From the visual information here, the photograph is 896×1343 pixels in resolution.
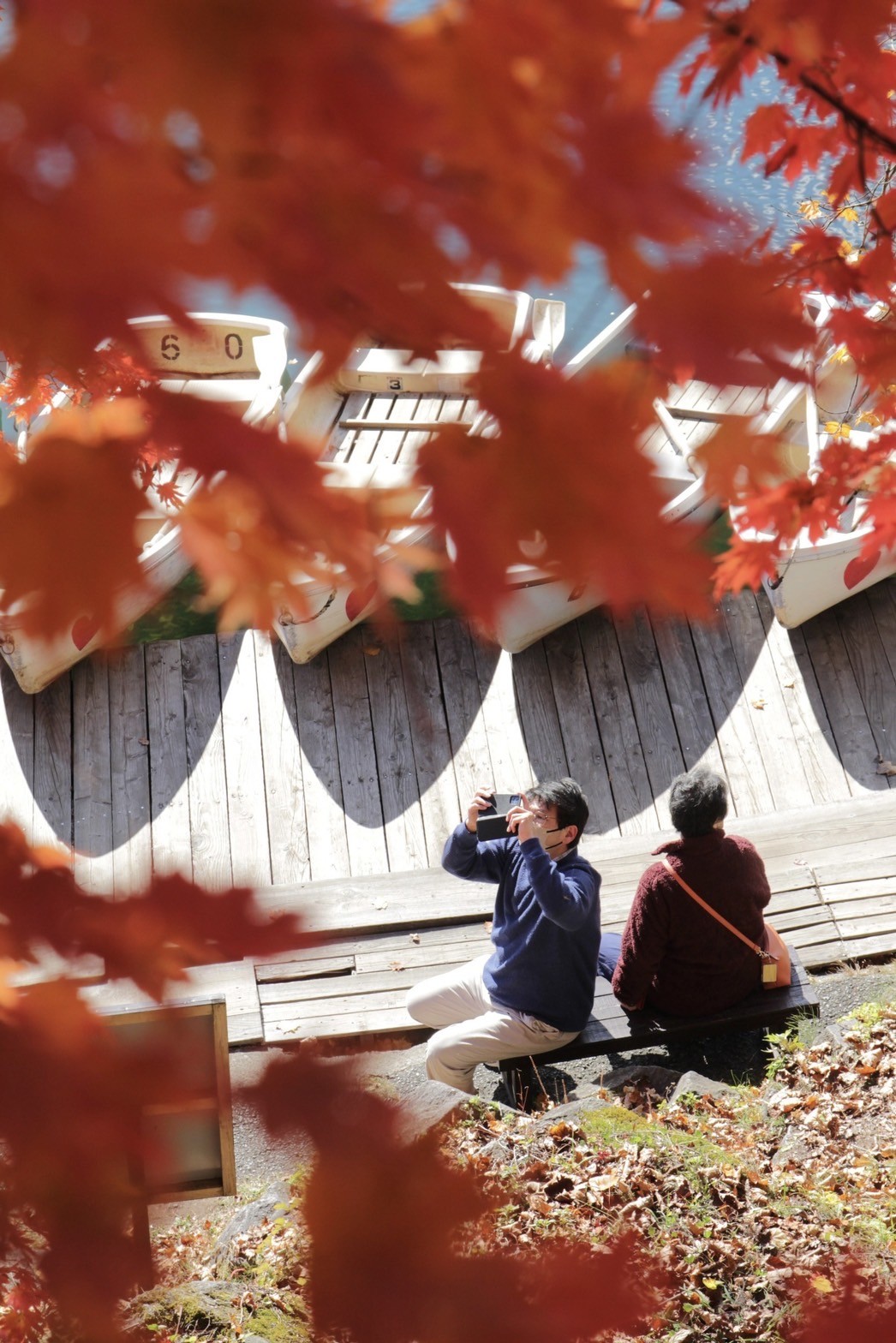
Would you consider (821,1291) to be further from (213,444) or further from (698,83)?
(698,83)

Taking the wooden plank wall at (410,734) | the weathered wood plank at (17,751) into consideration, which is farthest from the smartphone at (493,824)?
the weathered wood plank at (17,751)

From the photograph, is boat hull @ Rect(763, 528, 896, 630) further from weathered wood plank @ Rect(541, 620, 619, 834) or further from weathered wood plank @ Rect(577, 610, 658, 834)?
weathered wood plank @ Rect(541, 620, 619, 834)

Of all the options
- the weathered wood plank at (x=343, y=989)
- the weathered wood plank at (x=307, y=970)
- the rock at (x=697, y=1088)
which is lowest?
the rock at (x=697, y=1088)

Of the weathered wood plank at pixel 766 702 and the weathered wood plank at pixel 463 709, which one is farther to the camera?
the weathered wood plank at pixel 463 709

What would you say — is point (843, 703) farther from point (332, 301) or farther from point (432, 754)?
point (332, 301)

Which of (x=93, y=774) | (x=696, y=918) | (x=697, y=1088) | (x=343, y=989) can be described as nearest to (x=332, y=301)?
(x=696, y=918)

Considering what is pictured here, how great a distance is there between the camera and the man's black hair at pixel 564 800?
3598 mm

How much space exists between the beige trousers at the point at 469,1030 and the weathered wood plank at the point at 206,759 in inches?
63.6

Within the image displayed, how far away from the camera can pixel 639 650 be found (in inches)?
259

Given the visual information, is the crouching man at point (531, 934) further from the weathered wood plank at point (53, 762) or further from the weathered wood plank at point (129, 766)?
the weathered wood plank at point (53, 762)

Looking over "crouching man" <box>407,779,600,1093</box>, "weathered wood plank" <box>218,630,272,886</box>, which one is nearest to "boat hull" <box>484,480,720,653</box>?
"weathered wood plank" <box>218,630,272,886</box>

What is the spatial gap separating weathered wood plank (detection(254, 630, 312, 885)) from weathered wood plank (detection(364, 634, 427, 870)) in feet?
1.45

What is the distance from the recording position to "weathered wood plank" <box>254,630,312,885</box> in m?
5.77

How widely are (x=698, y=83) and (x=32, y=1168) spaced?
58.0ft
